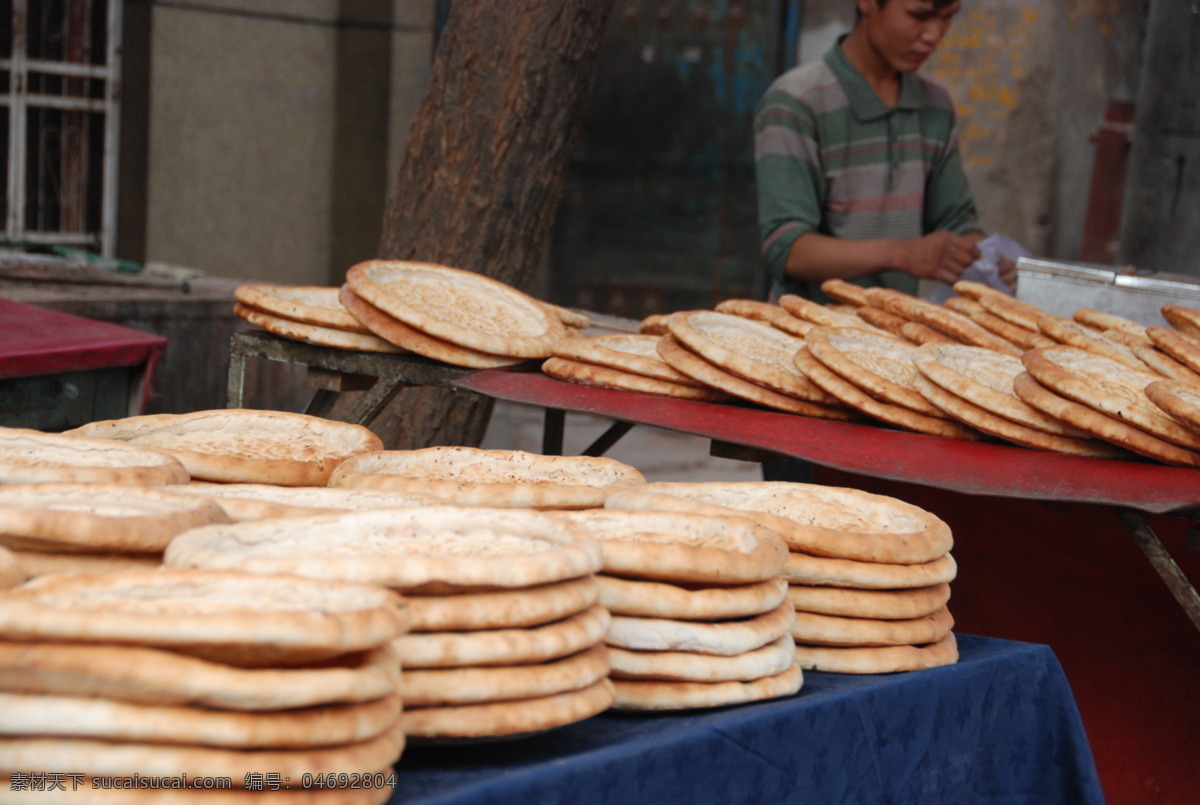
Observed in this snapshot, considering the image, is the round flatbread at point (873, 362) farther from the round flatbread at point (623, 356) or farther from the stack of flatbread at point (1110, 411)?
the round flatbread at point (623, 356)

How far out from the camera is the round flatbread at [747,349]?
2977 millimetres

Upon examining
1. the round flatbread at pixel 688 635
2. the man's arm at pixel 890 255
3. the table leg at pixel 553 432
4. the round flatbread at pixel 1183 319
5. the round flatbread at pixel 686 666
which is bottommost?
the table leg at pixel 553 432

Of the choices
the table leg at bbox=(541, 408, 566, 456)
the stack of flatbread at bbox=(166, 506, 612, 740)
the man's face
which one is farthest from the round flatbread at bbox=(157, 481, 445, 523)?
the man's face

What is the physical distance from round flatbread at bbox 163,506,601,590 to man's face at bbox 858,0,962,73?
351 cm

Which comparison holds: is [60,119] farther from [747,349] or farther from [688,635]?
[688,635]

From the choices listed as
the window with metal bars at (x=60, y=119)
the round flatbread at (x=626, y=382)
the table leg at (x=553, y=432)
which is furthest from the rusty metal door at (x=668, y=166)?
the round flatbread at (x=626, y=382)

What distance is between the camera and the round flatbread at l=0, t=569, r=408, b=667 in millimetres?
1080

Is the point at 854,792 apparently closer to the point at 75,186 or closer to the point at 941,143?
the point at 941,143

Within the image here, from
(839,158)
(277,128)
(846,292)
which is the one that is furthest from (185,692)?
(277,128)

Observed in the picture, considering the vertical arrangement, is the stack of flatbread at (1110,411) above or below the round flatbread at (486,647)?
above

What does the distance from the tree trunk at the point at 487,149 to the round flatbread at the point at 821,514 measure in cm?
260

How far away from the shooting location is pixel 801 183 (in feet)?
14.9

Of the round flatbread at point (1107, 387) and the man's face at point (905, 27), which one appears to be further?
the man's face at point (905, 27)

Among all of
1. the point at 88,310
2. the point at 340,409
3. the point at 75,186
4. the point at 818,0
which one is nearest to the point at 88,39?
the point at 75,186
